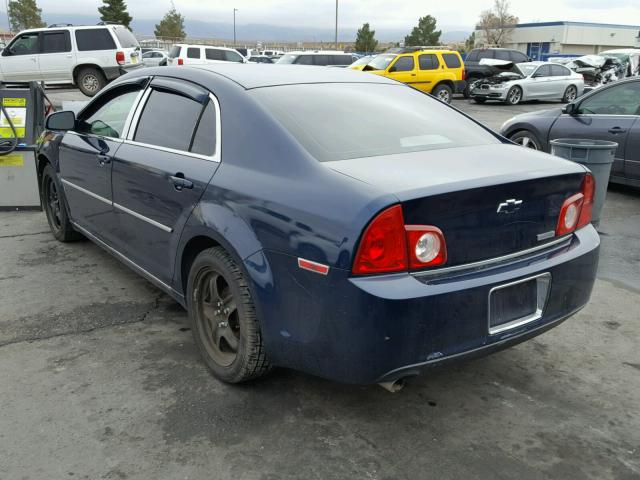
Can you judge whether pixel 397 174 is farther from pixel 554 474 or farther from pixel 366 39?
pixel 366 39

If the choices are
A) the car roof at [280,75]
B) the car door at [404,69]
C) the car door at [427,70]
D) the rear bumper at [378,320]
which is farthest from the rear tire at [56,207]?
the car door at [427,70]

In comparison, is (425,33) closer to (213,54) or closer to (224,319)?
(213,54)

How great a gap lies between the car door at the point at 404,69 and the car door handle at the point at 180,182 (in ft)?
58.1

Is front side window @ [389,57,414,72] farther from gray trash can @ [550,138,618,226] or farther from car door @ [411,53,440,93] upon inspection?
gray trash can @ [550,138,618,226]

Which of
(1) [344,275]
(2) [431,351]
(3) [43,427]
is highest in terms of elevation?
(1) [344,275]

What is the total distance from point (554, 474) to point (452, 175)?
131 centimetres

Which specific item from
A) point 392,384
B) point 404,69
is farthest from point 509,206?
point 404,69

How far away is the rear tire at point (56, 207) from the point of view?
16.9ft

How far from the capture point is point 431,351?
2443mm

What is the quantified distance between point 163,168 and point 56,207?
2577mm

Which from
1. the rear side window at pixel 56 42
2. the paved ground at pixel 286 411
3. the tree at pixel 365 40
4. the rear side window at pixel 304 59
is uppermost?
the tree at pixel 365 40

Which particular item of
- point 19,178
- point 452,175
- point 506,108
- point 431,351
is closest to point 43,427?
point 431,351

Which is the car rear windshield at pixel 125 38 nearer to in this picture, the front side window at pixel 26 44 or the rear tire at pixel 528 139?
the front side window at pixel 26 44

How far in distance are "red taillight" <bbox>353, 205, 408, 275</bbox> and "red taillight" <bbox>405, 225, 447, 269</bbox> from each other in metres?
0.04
